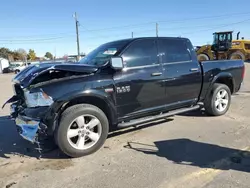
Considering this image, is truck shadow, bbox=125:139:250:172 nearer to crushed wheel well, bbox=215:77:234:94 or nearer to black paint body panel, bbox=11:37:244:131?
black paint body panel, bbox=11:37:244:131

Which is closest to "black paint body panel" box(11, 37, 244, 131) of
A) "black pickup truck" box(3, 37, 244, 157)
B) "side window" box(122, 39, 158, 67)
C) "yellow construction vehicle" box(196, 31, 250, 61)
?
"black pickup truck" box(3, 37, 244, 157)

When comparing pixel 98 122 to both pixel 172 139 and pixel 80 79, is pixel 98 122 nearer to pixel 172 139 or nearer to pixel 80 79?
pixel 80 79

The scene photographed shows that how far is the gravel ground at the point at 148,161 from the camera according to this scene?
321cm

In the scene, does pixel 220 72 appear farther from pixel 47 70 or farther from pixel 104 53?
pixel 47 70

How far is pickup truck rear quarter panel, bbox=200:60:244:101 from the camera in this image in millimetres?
5656

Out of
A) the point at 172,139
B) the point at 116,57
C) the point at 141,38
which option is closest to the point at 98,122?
the point at 116,57

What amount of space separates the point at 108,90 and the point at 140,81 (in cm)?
69

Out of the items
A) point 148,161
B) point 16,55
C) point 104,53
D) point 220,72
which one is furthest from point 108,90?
point 16,55

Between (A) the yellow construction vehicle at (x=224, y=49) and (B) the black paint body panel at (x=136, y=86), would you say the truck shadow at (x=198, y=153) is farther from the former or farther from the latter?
(A) the yellow construction vehicle at (x=224, y=49)

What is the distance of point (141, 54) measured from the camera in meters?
4.71

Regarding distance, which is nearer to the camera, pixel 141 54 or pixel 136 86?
pixel 136 86

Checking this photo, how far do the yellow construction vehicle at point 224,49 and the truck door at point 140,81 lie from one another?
68.3 feet

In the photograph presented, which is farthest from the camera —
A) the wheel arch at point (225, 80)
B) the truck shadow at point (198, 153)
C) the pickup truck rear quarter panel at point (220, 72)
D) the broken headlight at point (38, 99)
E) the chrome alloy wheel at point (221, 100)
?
the chrome alloy wheel at point (221, 100)

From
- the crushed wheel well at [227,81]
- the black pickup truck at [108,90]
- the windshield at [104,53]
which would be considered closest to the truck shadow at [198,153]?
the black pickup truck at [108,90]
